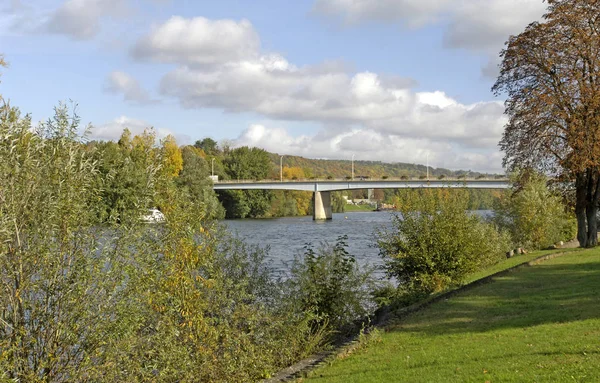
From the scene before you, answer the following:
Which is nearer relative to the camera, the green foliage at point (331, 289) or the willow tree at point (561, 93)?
the green foliage at point (331, 289)

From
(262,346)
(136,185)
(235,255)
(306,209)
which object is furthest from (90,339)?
(306,209)

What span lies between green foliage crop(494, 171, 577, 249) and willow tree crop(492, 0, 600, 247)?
13.7 ft

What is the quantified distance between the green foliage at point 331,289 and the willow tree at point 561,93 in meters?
15.5

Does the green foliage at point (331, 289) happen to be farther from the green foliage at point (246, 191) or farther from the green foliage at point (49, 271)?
the green foliage at point (246, 191)

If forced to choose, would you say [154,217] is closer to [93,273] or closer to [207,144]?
[93,273]

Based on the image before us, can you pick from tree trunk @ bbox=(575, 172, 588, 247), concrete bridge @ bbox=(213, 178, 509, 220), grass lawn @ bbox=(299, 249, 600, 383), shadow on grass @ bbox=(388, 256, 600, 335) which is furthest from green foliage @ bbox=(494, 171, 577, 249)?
concrete bridge @ bbox=(213, 178, 509, 220)

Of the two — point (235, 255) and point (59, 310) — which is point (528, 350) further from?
point (59, 310)

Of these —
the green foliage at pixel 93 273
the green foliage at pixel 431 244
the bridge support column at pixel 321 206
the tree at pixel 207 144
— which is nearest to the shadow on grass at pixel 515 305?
the green foliage at pixel 431 244

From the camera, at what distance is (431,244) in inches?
800

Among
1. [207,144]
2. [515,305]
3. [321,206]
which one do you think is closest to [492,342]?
[515,305]

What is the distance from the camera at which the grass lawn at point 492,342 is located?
31.2 feet

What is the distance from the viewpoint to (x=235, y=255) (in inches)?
565

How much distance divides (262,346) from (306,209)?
9765 cm

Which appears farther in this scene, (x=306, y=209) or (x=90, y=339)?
(x=306, y=209)
